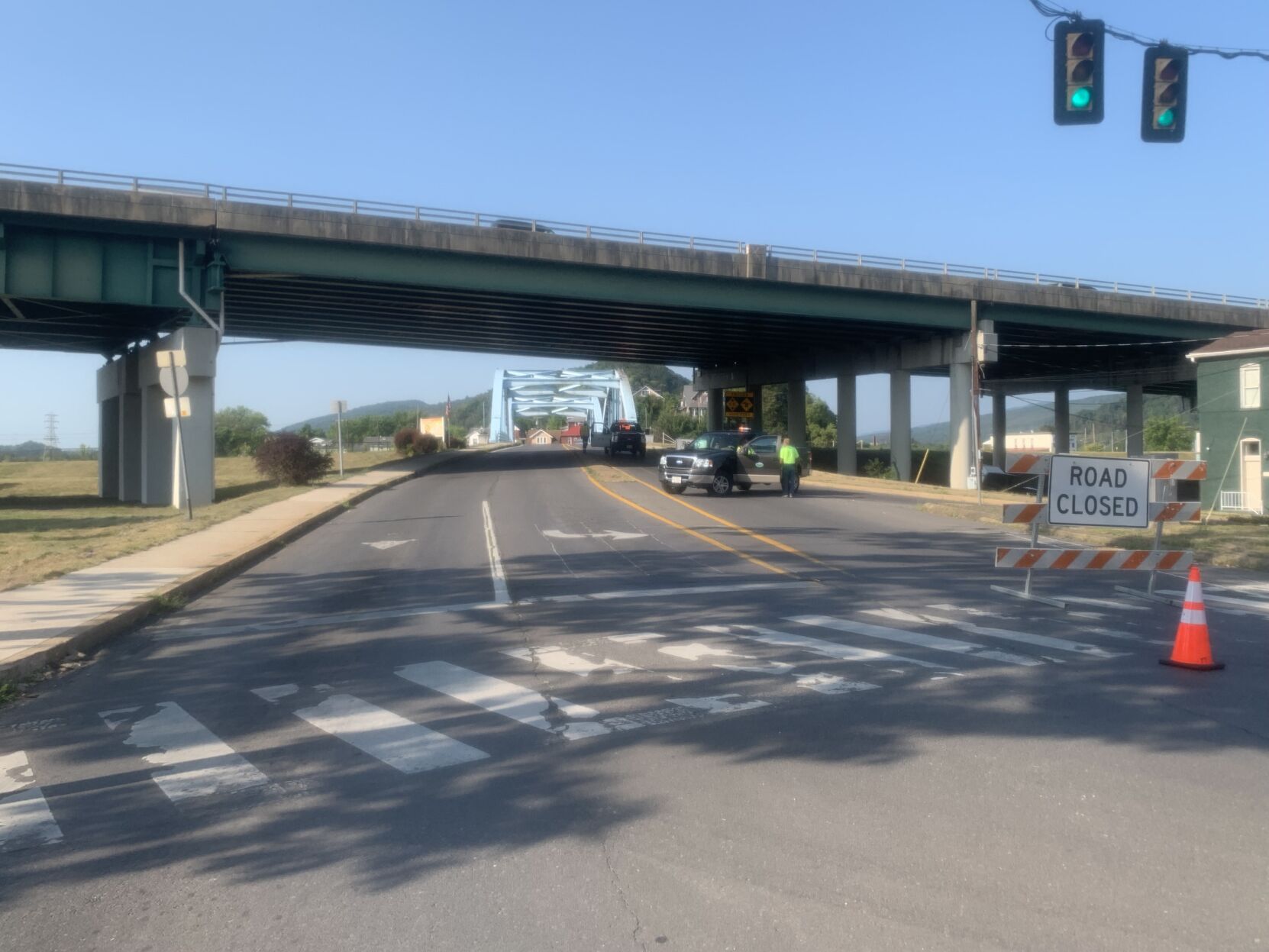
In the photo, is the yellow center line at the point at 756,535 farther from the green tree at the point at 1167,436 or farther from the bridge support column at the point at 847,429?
the green tree at the point at 1167,436

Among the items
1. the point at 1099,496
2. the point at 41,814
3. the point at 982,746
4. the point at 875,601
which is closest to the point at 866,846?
the point at 982,746

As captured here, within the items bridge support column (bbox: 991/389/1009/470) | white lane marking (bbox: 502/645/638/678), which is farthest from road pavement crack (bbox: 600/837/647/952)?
bridge support column (bbox: 991/389/1009/470)

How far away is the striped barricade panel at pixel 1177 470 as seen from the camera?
13.8 metres

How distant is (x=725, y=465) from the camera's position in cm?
3231

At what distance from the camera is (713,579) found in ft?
49.5

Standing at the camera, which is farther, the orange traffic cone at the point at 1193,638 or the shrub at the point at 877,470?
the shrub at the point at 877,470

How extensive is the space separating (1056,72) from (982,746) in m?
8.59

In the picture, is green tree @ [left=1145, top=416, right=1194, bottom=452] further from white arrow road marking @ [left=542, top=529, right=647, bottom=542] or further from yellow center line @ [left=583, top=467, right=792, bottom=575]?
white arrow road marking @ [left=542, top=529, right=647, bottom=542]

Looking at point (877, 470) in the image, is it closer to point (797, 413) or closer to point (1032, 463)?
point (797, 413)

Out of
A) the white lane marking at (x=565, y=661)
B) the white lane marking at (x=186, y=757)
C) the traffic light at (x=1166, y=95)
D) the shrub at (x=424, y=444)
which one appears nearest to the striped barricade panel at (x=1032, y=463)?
the traffic light at (x=1166, y=95)

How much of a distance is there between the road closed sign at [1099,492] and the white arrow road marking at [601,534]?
8684 millimetres

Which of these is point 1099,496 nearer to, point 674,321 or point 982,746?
point 982,746

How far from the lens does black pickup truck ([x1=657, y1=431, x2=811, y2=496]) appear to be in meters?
31.9

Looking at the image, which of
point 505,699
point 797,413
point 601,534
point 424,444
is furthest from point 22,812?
point 797,413
